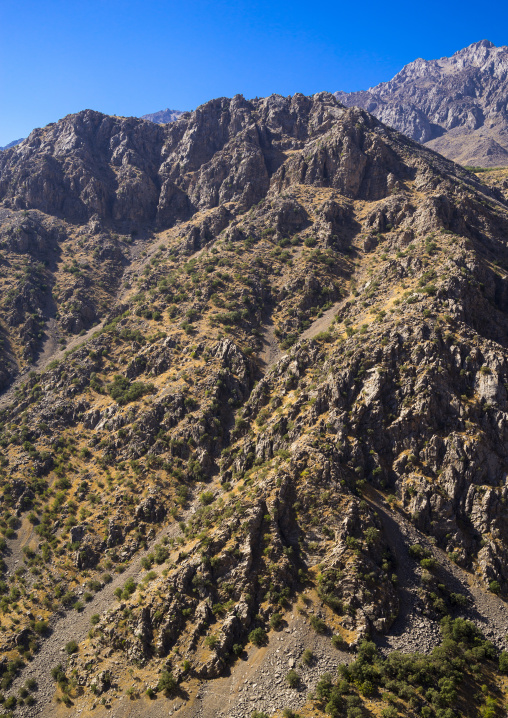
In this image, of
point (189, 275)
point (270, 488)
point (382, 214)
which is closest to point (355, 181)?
point (382, 214)

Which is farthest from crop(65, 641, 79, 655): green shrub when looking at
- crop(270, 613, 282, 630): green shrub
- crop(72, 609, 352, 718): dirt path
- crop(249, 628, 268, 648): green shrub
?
crop(270, 613, 282, 630): green shrub

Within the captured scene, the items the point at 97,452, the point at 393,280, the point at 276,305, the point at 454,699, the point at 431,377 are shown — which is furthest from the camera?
the point at 276,305

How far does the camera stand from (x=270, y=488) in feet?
231

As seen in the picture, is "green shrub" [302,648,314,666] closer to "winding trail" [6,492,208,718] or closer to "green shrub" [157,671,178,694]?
"green shrub" [157,671,178,694]

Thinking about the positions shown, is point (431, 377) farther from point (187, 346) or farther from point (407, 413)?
point (187, 346)

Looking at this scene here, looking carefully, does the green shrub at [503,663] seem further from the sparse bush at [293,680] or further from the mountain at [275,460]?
the sparse bush at [293,680]

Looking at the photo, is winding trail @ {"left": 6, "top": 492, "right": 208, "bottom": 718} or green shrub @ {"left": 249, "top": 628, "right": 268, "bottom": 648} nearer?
green shrub @ {"left": 249, "top": 628, "right": 268, "bottom": 648}

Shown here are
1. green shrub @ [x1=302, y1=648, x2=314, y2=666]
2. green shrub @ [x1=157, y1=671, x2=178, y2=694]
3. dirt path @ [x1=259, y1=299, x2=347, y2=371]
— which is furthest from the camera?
dirt path @ [x1=259, y1=299, x2=347, y2=371]

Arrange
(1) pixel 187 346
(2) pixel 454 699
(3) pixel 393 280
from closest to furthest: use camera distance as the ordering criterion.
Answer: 1. (2) pixel 454 699
2. (3) pixel 393 280
3. (1) pixel 187 346

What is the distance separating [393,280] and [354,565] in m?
71.7

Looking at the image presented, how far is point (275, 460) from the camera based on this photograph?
75.8 meters

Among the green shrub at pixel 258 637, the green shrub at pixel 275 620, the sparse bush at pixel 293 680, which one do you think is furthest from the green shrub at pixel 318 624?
the green shrub at pixel 258 637

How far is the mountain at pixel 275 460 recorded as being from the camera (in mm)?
55156

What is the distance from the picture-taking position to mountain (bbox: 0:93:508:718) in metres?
55.2
